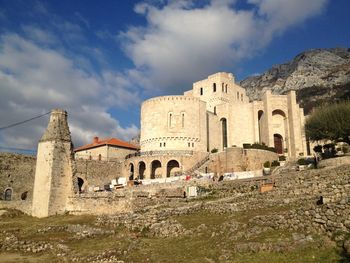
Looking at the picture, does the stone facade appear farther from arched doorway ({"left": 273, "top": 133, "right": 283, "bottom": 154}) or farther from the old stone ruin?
the old stone ruin

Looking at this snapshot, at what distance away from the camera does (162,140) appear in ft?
178

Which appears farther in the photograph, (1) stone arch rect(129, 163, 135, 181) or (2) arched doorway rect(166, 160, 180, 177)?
(1) stone arch rect(129, 163, 135, 181)

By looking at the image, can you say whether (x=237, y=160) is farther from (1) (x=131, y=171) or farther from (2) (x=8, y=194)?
(2) (x=8, y=194)

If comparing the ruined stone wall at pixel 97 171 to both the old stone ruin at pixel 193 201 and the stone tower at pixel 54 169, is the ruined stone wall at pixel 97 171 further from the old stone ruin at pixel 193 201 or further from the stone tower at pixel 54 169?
the stone tower at pixel 54 169

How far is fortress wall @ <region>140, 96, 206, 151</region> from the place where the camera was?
177ft

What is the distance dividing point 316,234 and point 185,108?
4162 centimetres

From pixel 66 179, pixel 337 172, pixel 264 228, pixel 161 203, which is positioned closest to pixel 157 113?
pixel 66 179

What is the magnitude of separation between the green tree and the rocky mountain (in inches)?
3080

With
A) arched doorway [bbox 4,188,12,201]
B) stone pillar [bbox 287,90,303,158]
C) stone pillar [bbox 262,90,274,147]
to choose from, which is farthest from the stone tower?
stone pillar [bbox 287,90,303,158]

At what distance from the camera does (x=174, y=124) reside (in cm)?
5438

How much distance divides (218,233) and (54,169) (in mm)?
21920

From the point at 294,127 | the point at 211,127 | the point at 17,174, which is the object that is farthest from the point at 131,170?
the point at 294,127

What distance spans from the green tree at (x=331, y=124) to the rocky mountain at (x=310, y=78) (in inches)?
3080

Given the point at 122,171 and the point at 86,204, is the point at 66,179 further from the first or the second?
the point at 122,171
